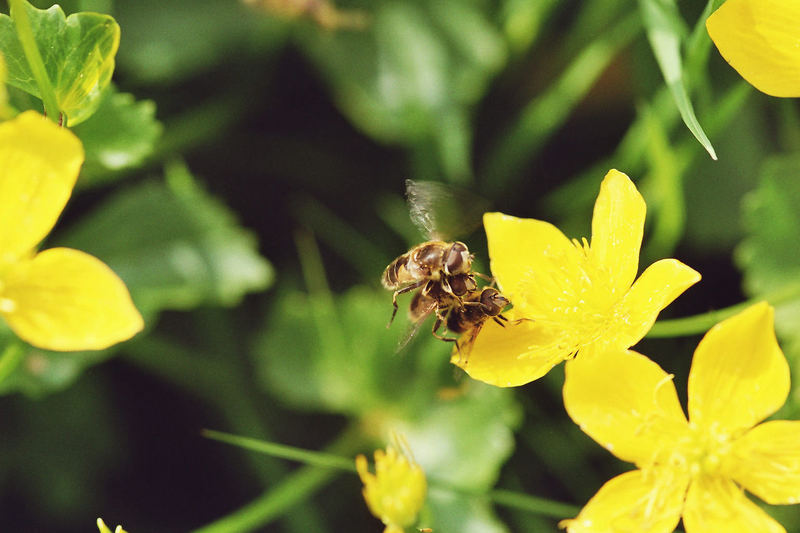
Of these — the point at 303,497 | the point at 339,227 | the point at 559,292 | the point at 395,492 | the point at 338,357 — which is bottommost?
the point at 303,497

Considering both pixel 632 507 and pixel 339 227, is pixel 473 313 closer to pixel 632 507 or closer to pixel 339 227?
pixel 632 507

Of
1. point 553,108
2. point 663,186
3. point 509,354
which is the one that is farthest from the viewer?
point 553,108

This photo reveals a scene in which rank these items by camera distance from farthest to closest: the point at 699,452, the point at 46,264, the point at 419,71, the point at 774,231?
the point at 419,71 < the point at 774,231 < the point at 699,452 < the point at 46,264

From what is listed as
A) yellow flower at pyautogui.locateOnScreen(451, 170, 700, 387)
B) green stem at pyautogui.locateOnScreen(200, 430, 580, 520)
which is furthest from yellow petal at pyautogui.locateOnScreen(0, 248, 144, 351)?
yellow flower at pyautogui.locateOnScreen(451, 170, 700, 387)

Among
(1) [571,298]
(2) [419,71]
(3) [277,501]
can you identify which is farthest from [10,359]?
(2) [419,71]

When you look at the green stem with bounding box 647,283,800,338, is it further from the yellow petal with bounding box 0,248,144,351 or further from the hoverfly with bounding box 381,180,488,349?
the yellow petal with bounding box 0,248,144,351

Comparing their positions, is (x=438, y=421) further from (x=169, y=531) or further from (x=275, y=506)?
(x=169, y=531)

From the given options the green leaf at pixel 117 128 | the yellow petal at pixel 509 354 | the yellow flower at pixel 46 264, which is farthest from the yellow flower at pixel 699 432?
the green leaf at pixel 117 128

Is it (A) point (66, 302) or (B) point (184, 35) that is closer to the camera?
(A) point (66, 302)
